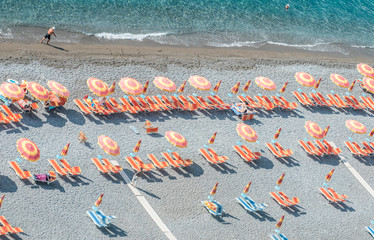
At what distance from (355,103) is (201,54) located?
43.2 feet

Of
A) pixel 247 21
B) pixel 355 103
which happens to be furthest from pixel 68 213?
pixel 247 21

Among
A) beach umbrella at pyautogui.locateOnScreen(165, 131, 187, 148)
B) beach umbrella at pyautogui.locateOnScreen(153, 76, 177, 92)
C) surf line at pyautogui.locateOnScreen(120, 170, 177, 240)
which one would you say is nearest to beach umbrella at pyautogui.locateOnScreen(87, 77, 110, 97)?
beach umbrella at pyautogui.locateOnScreen(153, 76, 177, 92)

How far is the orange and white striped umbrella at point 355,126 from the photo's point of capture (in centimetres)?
4478

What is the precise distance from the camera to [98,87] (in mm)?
40094

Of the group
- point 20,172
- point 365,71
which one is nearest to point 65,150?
point 20,172

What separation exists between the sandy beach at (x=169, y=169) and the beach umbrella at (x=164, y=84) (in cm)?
171

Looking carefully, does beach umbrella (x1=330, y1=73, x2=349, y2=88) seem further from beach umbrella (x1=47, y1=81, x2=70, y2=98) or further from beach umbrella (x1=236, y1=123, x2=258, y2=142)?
beach umbrella (x1=47, y1=81, x2=70, y2=98)

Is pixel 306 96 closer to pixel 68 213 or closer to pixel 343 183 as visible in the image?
pixel 343 183

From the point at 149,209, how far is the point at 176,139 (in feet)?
17.7

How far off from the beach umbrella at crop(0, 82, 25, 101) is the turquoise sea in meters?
12.0

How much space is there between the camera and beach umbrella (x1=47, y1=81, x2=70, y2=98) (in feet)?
128

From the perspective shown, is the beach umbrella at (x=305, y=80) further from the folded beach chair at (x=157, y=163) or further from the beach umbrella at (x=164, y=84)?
the folded beach chair at (x=157, y=163)

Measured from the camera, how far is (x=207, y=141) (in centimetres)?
4128

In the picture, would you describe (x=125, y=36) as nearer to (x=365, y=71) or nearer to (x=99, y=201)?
(x=365, y=71)
